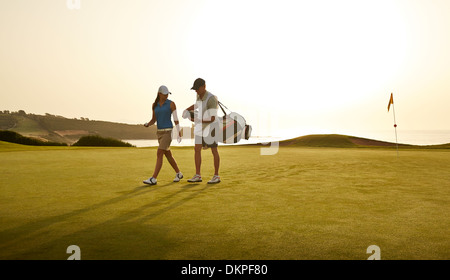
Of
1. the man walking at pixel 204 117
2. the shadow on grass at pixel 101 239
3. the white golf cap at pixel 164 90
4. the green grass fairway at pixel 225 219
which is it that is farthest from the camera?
the white golf cap at pixel 164 90

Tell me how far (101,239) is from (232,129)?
485 centimetres

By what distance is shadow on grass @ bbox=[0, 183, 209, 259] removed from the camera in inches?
126

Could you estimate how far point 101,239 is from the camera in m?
3.62

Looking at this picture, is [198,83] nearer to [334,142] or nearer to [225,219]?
[225,219]

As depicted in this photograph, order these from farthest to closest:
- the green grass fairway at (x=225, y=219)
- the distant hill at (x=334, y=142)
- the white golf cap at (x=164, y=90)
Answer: the distant hill at (x=334, y=142), the white golf cap at (x=164, y=90), the green grass fairway at (x=225, y=219)

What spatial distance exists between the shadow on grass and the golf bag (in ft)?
11.1

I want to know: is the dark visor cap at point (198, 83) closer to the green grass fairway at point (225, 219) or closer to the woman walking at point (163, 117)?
the woman walking at point (163, 117)

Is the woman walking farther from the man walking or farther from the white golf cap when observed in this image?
the man walking

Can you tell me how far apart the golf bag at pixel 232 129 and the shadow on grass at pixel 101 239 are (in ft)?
11.1

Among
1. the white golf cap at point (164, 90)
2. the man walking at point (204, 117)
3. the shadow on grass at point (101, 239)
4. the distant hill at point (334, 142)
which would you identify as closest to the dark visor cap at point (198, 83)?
the man walking at point (204, 117)

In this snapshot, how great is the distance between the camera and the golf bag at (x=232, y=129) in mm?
7969
